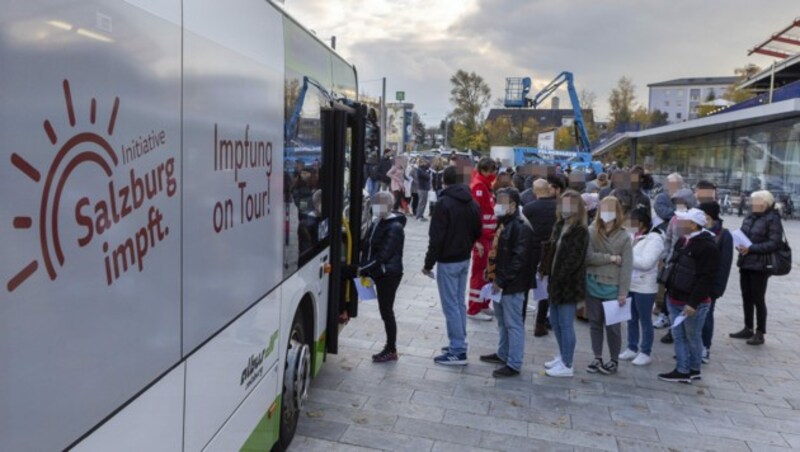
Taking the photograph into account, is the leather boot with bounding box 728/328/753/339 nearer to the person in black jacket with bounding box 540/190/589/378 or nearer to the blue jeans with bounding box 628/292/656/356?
the blue jeans with bounding box 628/292/656/356

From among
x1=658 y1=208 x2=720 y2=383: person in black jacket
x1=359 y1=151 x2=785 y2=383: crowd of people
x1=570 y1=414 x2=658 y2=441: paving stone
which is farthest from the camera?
x1=359 y1=151 x2=785 y2=383: crowd of people

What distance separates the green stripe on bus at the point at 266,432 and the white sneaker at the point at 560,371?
303cm

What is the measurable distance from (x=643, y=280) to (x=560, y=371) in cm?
128

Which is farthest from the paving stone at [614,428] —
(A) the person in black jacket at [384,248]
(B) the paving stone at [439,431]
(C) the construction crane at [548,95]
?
(C) the construction crane at [548,95]

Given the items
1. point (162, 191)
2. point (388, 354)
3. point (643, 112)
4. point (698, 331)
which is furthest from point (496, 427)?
point (643, 112)

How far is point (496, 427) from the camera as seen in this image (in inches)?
195

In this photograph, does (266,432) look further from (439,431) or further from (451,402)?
(451,402)

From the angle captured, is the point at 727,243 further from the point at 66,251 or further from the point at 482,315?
the point at 66,251

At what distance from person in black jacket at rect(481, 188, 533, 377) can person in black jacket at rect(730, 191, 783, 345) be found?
297 centimetres

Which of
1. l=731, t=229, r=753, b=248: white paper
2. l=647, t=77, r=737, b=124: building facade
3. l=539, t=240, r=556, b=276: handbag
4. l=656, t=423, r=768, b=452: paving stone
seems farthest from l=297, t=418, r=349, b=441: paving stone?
l=647, t=77, r=737, b=124: building facade

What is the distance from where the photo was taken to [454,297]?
614cm

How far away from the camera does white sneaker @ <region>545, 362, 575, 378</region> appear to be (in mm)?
6082

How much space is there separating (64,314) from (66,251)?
165mm

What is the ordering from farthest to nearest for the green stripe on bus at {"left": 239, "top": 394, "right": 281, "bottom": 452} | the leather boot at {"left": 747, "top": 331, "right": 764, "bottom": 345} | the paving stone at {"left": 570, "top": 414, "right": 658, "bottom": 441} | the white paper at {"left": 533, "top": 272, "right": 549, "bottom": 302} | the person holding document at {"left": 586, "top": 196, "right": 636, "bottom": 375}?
the leather boot at {"left": 747, "top": 331, "right": 764, "bottom": 345}
the white paper at {"left": 533, "top": 272, "right": 549, "bottom": 302}
the person holding document at {"left": 586, "top": 196, "right": 636, "bottom": 375}
the paving stone at {"left": 570, "top": 414, "right": 658, "bottom": 441}
the green stripe on bus at {"left": 239, "top": 394, "right": 281, "bottom": 452}
